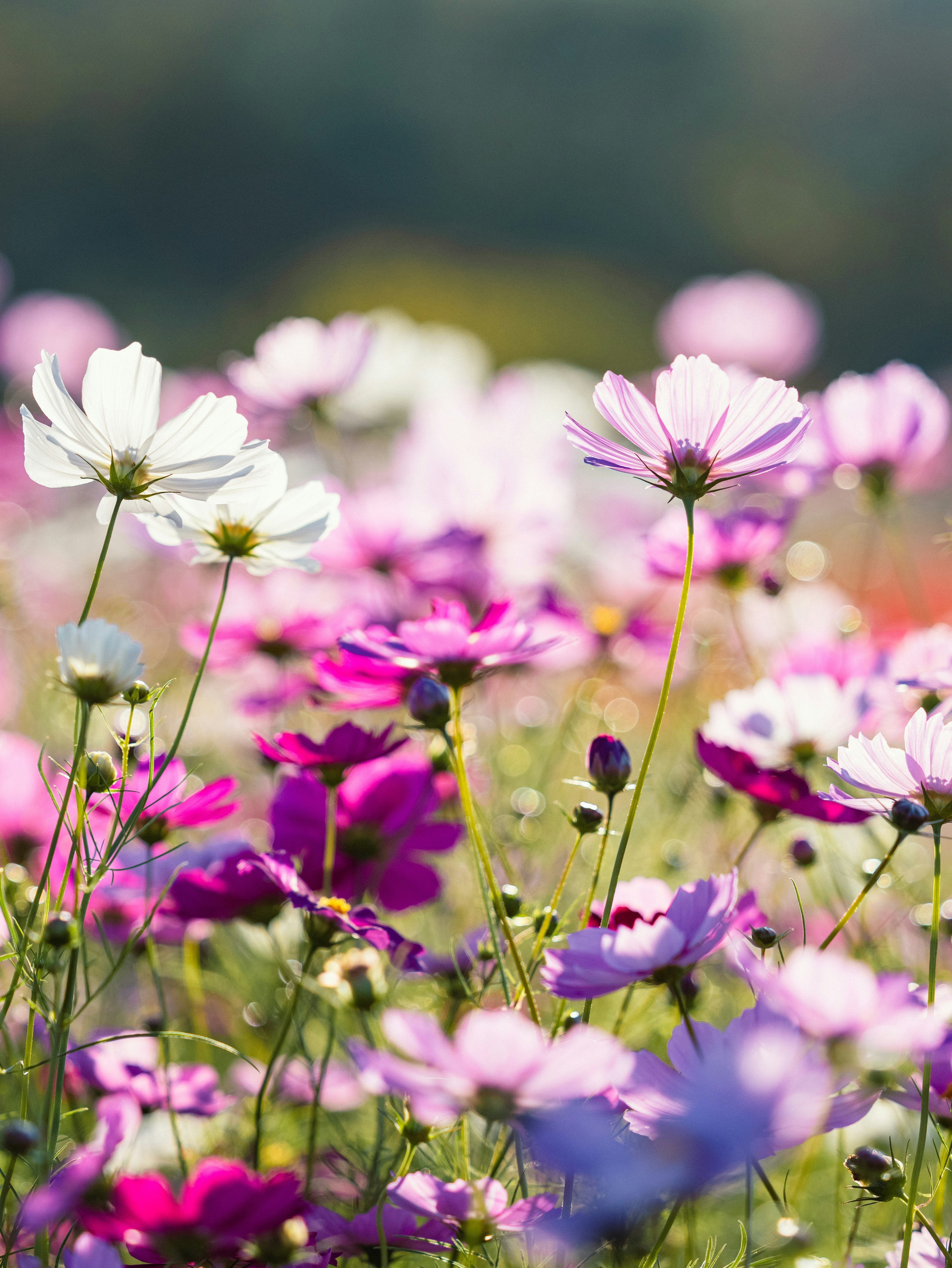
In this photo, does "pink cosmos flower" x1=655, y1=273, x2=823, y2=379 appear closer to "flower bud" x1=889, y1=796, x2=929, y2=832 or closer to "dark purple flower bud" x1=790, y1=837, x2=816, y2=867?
"dark purple flower bud" x1=790, y1=837, x2=816, y2=867

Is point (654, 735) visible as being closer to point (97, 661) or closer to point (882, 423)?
point (97, 661)

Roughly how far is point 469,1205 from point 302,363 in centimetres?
56

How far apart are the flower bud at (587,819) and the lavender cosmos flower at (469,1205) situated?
115 mm

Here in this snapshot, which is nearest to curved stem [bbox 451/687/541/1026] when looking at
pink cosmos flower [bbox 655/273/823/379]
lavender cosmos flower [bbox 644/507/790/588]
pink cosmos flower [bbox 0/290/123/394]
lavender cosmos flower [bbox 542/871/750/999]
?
lavender cosmos flower [bbox 542/871/750/999]

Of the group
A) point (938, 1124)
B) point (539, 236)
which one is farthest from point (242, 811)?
point (539, 236)

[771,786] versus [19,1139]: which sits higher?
[771,786]

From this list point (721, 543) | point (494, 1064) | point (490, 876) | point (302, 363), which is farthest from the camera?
point (302, 363)

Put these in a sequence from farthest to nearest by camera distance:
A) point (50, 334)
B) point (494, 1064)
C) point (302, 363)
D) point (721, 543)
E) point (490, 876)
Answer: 1. point (50, 334)
2. point (302, 363)
3. point (721, 543)
4. point (490, 876)
5. point (494, 1064)

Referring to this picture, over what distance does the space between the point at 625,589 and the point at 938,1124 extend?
1.99 ft

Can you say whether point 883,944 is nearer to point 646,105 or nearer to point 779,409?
point 779,409

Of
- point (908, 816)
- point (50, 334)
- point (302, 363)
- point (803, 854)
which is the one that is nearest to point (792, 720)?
point (803, 854)

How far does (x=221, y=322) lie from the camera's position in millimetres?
7168

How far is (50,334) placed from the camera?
174 centimetres

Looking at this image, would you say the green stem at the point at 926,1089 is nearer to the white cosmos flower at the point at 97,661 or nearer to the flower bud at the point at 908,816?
the flower bud at the point at 908,816
